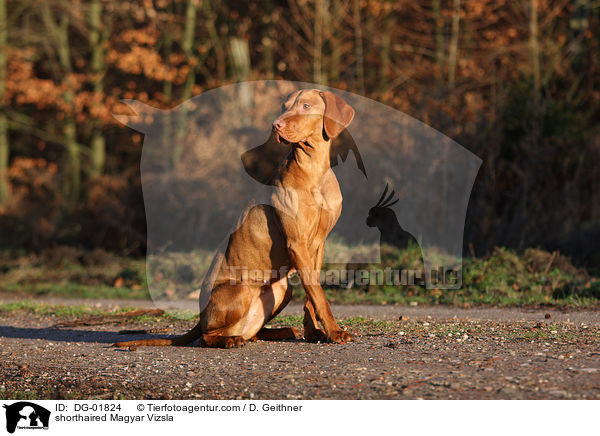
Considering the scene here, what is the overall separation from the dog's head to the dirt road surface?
1.81 metres

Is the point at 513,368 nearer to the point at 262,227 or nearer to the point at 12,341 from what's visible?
the point at 262,227

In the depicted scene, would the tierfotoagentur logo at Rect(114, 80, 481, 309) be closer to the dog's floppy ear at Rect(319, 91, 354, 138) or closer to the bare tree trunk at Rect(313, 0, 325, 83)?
the bare tree trunk at Rect(313, 0, 325, 83)

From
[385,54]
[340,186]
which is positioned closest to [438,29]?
[385,54]

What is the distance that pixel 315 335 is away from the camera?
621 cm

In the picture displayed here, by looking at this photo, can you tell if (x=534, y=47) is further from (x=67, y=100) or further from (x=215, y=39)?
(x=67, y=100)

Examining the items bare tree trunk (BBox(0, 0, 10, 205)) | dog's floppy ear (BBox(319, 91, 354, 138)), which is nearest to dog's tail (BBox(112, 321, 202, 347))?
dog's floppy ear (BBox(319, 91, 354, 138))

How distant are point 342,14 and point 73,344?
1228 cm

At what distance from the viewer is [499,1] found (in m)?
19.6

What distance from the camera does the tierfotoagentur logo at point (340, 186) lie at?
1177cm
